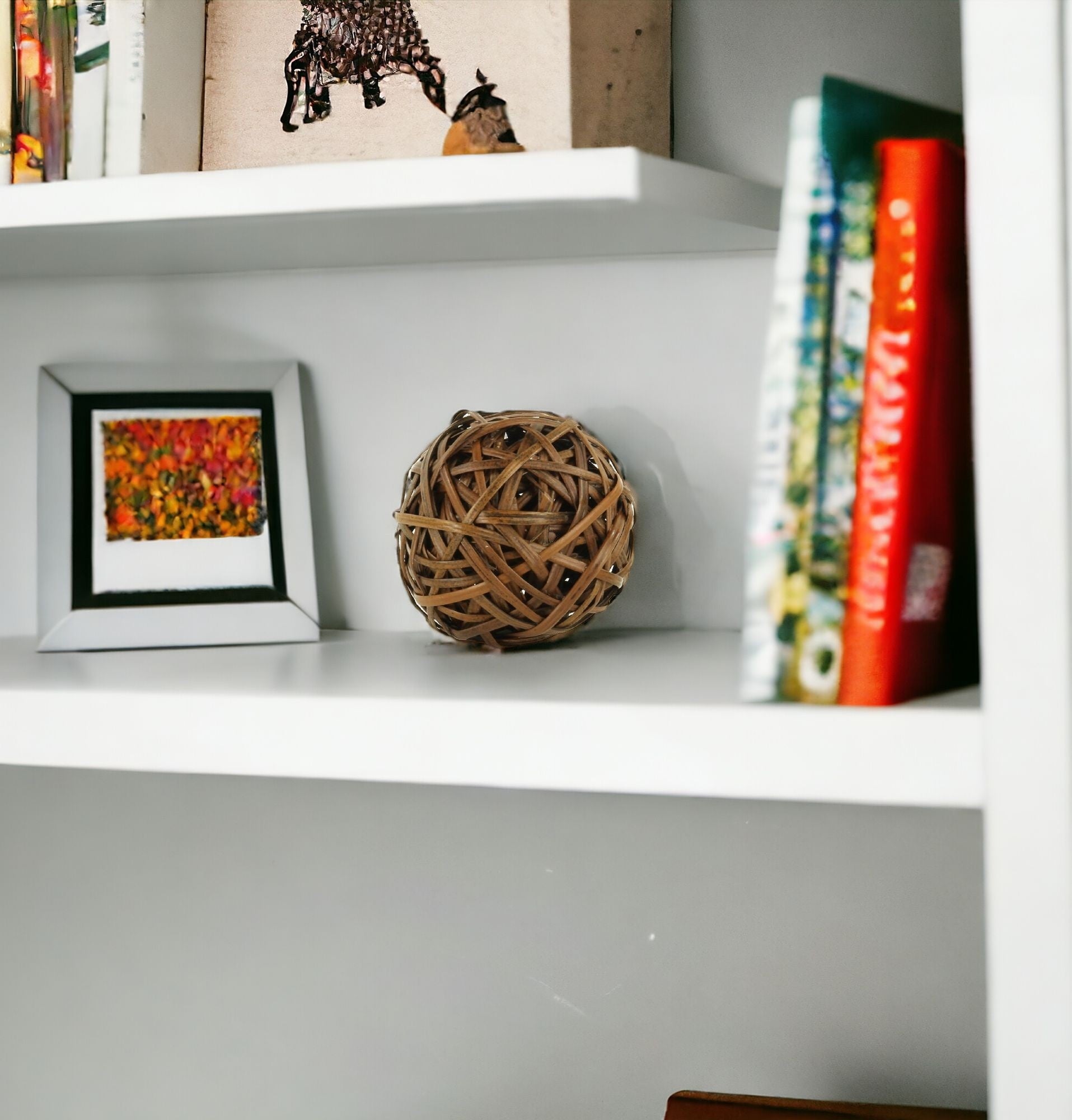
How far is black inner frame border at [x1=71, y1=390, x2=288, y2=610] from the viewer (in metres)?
0.89

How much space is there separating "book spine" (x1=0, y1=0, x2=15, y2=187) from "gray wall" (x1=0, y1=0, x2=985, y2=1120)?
0.83ft

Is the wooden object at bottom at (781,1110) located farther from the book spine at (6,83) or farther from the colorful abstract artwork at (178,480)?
the book spine at (6,83)

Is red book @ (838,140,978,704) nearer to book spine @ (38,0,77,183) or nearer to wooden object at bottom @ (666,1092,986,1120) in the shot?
wooden object at bottom @ (666,1092,986,1120)

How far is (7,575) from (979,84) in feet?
2.88

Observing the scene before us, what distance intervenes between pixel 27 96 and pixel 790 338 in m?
0.53

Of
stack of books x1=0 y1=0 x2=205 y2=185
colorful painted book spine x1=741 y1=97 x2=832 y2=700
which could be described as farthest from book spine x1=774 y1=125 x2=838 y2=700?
stack of books x1=0 y1=0 x2=205 y2=185

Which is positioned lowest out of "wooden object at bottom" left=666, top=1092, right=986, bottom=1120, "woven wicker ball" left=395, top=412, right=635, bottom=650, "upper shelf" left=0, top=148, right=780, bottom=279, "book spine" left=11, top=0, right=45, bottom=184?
"wooden object at bottom" left=666, top=1092, right=986, bottom=1120

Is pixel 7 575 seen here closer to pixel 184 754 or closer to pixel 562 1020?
pixel 184 754

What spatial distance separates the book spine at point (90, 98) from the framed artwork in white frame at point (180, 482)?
20 cm

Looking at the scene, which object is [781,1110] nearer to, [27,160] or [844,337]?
[844,337]

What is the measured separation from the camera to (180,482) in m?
0.92

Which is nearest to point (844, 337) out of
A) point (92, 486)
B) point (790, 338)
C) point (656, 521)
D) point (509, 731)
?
point (790, 338)

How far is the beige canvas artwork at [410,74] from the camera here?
2.40 ft

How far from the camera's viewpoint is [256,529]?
0.92 metres
